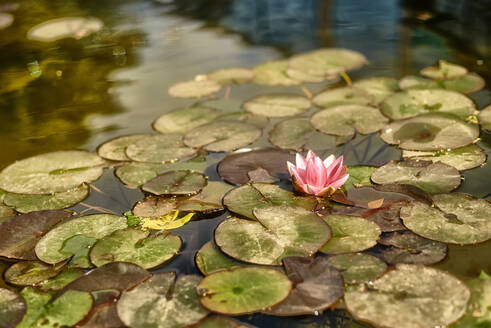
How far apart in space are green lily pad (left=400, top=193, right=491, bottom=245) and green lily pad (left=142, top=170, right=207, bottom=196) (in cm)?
70

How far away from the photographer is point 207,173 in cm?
194

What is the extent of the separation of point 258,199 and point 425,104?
101cm

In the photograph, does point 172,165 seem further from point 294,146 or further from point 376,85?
point 376,85

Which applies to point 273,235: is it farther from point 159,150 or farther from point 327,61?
point 327,61

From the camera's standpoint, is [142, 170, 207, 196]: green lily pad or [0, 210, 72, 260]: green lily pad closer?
[0, 210, 72, 260]: green lily pad

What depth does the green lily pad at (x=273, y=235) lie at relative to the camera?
1478 millimetres

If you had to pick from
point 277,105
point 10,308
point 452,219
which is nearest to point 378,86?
point 277,105

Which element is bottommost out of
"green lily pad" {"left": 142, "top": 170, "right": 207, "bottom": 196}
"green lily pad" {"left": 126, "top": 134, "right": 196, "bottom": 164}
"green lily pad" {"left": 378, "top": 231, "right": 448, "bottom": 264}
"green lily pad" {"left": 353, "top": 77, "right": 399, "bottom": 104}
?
"green lily pad" {"left": 378, "top": 231, "right": 448, "bottom": 264}

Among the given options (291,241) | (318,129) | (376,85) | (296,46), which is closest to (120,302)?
(291,241)

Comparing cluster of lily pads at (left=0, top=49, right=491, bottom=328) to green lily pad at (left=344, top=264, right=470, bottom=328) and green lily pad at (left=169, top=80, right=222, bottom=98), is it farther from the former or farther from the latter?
green lily pad at (left=169, top=80, right=222, bottom=98)

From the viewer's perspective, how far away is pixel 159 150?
2076 millimetres

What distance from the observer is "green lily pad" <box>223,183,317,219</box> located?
1.69m

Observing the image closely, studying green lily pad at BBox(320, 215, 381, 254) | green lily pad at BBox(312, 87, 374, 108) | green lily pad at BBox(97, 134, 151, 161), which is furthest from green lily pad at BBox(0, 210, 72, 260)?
green lily pad at BBox(312, 87, 374, 108)

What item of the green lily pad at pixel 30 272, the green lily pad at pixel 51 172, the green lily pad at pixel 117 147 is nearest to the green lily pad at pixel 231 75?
the green lily pad at pixel 117 147
